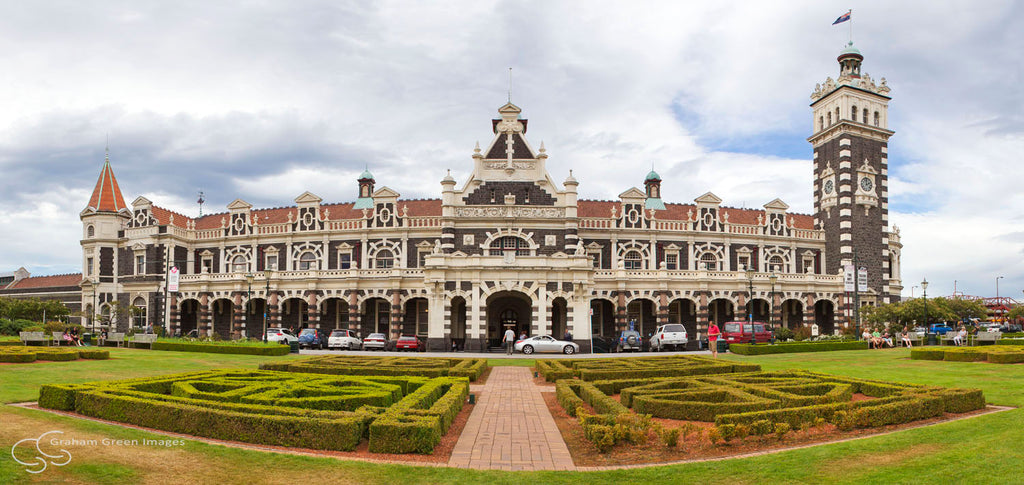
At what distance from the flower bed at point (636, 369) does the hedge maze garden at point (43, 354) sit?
19.4m

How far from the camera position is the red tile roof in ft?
267

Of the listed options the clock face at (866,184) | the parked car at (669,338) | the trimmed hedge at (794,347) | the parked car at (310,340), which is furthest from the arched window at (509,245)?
the clock face at (866,184)

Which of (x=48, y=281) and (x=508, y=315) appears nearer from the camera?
(x=508, y=315)

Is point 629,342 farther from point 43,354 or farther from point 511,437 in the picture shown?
point 511,437

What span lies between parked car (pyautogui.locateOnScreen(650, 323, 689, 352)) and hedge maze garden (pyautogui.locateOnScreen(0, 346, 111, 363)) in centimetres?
3431

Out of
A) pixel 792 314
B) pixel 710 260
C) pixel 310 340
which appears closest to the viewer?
pixel 310 340

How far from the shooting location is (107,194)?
225 ft

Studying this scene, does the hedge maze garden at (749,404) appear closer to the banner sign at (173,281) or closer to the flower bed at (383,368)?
the flower bed at (383,368)

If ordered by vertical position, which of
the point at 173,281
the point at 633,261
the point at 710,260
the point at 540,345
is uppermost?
the point at 710,260

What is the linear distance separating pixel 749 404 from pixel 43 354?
27301 millimetres

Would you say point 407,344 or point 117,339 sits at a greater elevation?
point 117,339

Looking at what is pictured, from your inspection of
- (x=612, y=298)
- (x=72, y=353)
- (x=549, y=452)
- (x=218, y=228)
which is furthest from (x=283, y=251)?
(x=549, y=452)

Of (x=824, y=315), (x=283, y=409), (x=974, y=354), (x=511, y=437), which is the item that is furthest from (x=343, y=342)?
→ (x=824, y=315)

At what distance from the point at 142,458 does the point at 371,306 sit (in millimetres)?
49463
